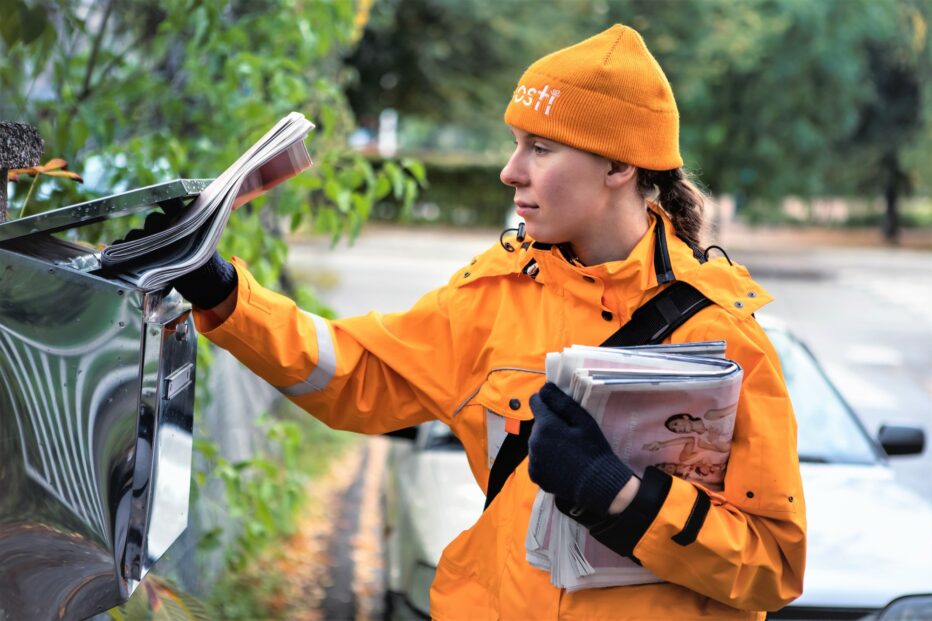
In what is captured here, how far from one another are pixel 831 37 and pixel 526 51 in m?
7.04

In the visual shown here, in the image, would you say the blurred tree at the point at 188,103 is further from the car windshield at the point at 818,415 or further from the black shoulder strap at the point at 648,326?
the car windshield at the point at 818,415

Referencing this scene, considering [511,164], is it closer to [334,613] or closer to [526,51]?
[334,613]

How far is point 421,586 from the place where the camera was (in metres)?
3.42

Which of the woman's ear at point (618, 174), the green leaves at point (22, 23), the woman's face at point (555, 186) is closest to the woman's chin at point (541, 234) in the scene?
the woman's face at point (555, 186)

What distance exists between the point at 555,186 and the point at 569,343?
0.29m

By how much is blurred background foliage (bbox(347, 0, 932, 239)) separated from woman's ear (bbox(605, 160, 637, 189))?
20222 millimetres

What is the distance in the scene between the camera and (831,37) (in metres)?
24.2

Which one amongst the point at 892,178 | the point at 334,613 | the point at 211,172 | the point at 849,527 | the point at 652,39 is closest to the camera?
the point at 849,527

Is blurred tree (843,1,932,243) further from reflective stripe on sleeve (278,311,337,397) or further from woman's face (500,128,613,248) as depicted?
reflective stripe on sleeve (278,311,337,397)

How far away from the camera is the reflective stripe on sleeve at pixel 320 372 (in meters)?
2.10

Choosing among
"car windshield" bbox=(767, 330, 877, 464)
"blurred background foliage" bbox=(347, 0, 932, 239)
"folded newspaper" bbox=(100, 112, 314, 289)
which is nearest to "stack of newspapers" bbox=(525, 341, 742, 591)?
"folded newspaper" bbox=(100, 112, 314, 289)

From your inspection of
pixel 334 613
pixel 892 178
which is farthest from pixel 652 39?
pixel 334 613

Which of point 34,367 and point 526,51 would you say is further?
point 526,51

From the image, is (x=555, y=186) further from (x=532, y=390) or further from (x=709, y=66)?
(x=709, y=66)
